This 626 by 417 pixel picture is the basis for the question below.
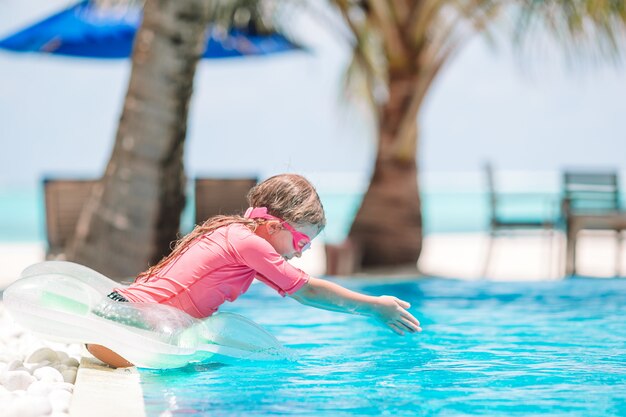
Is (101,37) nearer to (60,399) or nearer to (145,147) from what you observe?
(145,147)

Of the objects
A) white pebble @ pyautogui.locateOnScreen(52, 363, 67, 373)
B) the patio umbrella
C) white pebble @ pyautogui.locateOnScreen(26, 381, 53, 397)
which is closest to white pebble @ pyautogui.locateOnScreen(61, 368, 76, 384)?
white pebble @ pyautogui.locateOnScreen(52, 363, 67, 373)

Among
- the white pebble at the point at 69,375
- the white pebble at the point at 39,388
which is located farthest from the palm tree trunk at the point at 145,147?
the white pebble at the point at 39,388

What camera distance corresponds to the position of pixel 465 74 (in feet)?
298

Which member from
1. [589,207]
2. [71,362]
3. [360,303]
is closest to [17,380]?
[71,362]

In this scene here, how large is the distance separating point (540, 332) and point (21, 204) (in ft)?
105

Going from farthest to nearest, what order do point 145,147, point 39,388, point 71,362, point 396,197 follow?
point 396,197
point 145,147
point 71,362
point 39,388

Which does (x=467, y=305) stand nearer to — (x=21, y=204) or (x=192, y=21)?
(x=192, y=21)

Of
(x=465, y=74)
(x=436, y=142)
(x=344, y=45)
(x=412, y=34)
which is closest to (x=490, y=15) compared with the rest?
(x=412, y=34)

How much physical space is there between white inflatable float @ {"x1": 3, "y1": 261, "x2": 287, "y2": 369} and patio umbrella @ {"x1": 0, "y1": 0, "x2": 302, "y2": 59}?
5.51 m

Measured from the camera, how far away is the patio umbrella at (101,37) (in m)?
8.79

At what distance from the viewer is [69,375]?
3.52m

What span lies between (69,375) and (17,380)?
31 centimetres

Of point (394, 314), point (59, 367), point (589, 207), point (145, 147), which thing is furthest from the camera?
point (589, 207)

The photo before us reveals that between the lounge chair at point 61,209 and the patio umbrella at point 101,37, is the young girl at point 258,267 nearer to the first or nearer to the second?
the lounge chair at point 61,209
